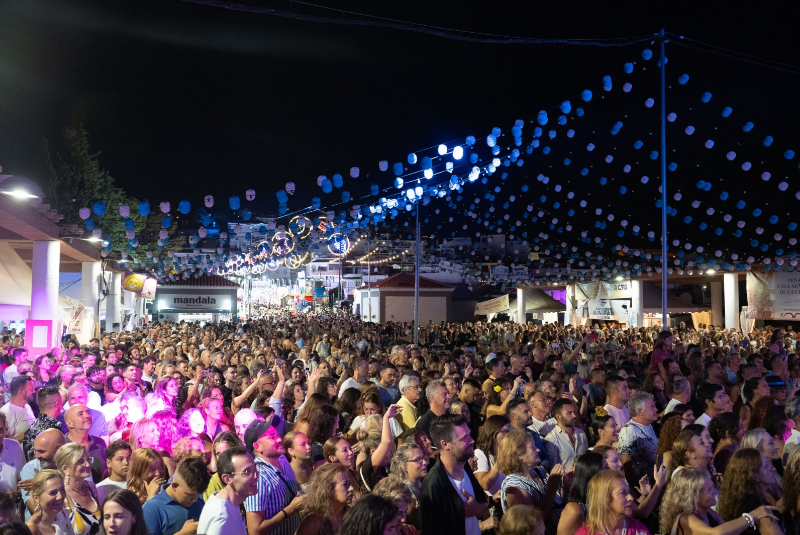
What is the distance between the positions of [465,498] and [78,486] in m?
2.40

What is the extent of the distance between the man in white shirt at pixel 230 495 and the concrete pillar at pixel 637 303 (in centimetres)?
2828

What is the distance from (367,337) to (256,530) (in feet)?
56.0

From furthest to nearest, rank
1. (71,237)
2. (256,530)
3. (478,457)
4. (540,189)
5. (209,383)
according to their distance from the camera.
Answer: (540,189)
(71,237)
(209,383)
(478,457)
(256,530)

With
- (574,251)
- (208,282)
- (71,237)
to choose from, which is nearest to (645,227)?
(574,251)

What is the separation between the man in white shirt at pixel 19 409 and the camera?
281 inches

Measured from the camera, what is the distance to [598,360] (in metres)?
11.9

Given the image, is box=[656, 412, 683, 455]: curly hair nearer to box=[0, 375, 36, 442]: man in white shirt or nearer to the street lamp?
box=[0, 375, 36, 442]: man in white shirt

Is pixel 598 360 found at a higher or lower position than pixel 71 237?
lower

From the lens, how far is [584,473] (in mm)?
4512

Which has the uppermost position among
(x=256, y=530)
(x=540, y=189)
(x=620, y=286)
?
(x=540, y=189)

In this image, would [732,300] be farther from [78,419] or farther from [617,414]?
[78,419]

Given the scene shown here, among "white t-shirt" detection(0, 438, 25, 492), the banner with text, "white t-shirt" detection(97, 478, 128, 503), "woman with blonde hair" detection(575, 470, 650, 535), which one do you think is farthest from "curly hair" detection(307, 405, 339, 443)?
the banner with text

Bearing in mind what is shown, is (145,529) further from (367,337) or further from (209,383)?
(367,337)

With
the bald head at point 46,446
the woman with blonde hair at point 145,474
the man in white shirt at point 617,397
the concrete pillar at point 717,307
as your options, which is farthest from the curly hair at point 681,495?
the concrete pillar at point 717,307
